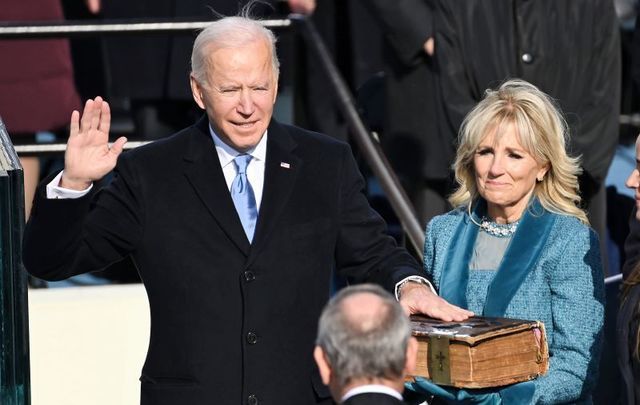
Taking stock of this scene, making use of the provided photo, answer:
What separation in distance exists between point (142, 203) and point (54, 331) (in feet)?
7.07

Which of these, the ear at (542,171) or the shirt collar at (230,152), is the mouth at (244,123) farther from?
the ear at (542,171)

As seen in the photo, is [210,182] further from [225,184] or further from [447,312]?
[447,312]

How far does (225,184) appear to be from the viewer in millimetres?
4383

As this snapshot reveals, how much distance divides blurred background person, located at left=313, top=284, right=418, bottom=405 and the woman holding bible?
A: 98 centimetres

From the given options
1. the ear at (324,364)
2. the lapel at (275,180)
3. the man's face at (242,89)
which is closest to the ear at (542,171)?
the lapel at (275,180)

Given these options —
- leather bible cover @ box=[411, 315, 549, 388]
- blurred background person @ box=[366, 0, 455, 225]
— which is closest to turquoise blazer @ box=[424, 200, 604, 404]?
leather bible cover @ box=[411, 315, 549, 388]

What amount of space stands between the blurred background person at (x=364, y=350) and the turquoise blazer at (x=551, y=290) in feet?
3.50

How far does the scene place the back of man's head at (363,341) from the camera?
3277 millimetres

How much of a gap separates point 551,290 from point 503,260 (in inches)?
6.5

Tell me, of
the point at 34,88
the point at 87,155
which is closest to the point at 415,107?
the point at 34,88

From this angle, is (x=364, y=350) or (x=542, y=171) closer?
(x=364, y=350)

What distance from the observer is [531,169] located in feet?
15.2

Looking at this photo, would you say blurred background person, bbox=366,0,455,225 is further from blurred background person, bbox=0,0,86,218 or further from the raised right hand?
the raised right hand

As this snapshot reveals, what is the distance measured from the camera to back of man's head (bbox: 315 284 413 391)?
129 inches
